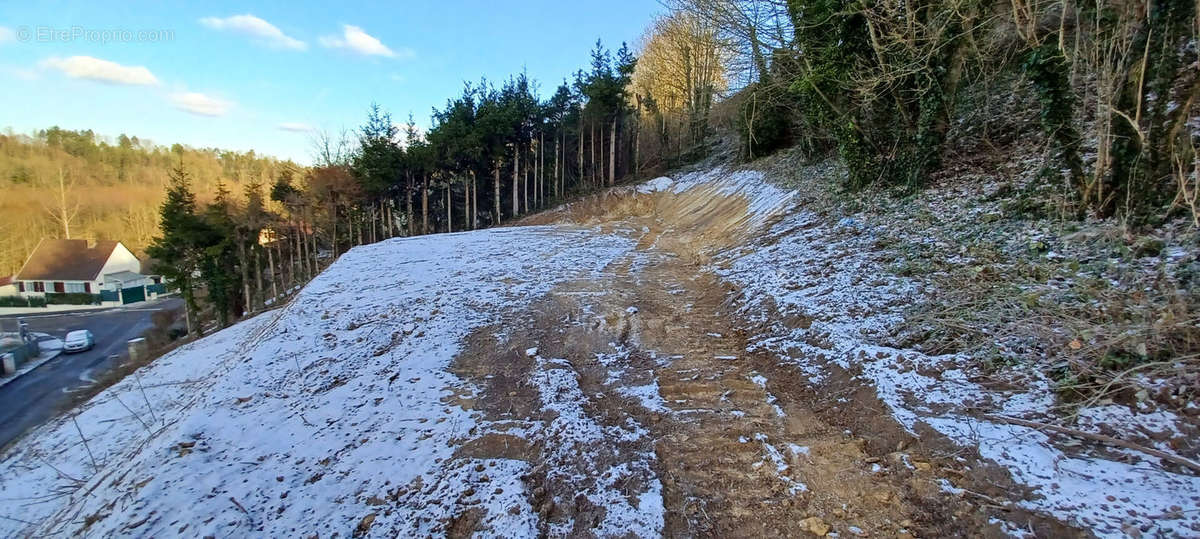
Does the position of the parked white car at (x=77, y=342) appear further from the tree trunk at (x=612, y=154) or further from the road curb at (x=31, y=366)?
Answer: the tree trunk at (x=612, y=154)

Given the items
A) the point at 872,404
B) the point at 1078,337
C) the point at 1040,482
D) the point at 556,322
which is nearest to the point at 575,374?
the point at 556,322

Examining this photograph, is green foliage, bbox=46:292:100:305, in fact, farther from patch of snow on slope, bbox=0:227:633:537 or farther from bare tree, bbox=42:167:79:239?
patch of snow on slope, bbox=0:227:633:537

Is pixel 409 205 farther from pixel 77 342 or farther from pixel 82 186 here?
pixel 82 186

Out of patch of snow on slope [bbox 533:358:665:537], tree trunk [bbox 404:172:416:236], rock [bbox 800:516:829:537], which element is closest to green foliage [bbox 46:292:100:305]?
tree trunk [bbox 404:172:416:236]

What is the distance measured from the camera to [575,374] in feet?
16.2

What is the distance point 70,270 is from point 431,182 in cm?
3537

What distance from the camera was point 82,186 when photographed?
55250 mm

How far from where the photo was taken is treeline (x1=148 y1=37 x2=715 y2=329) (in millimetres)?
25062

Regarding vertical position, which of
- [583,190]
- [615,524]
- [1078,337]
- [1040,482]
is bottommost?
[615,524]

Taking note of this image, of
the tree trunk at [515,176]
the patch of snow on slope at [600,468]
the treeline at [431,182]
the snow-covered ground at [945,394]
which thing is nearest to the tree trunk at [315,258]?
the treeline at [431,182]

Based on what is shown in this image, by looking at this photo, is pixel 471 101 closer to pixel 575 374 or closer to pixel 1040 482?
pixel 575 374

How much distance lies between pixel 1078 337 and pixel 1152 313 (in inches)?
16.8

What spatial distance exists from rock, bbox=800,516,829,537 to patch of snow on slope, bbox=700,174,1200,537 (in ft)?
3.36

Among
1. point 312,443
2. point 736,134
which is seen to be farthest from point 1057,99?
point 736,134
